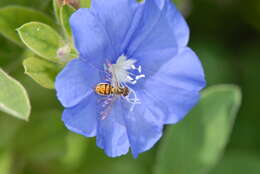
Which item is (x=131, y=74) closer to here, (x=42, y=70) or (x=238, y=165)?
(x=42, y=70)

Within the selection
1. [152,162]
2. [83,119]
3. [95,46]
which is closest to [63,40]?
[95,46]

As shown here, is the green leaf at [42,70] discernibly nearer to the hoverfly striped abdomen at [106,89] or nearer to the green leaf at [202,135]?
the hoverfly striped abdomen at [106,89]

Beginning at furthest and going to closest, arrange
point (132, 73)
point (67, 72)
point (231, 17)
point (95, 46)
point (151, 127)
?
point (231, 17)
point (132, 73)
point (151, 127)
point (95, 46)
point (67, 72)

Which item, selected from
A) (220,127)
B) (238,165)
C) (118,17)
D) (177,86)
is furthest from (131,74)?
(238,165)

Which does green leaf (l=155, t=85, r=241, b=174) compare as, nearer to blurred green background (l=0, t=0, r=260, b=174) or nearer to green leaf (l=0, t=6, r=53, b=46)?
blurred green background (l=0, t=0, r=260, b=174)

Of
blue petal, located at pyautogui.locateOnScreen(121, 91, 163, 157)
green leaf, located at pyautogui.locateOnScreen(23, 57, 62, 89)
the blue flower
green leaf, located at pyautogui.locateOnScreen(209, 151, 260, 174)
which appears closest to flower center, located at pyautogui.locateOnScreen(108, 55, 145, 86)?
the blue flower

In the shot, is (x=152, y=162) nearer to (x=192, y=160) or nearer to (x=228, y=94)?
(x=192, y=160)

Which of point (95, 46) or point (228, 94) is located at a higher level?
point (95, 46)

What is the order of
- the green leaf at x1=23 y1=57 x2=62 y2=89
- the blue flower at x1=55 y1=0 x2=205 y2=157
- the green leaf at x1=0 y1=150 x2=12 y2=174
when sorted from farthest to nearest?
the green leaf at x1=0 y1=150 x2=12 y2=174 → the green leaf at x1=23 y1=57 x2=62 y2=89 → the blue flower at x1=55 y1=0 x2=205 y2=157
